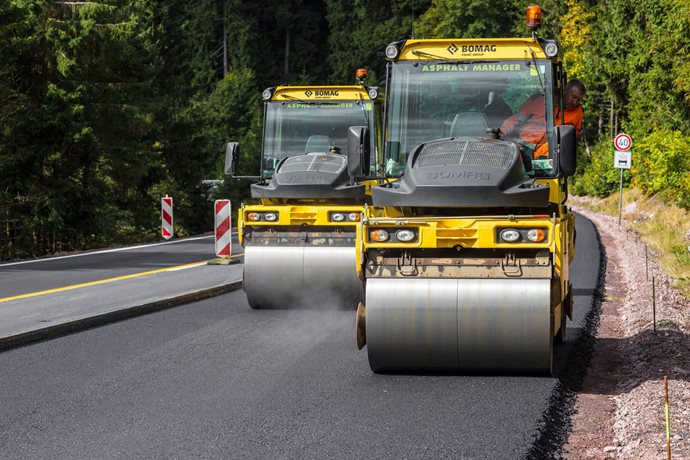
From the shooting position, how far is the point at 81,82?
30.9 m

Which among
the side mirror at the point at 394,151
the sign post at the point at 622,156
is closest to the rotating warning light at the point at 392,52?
the side mirror at the point at 394,151

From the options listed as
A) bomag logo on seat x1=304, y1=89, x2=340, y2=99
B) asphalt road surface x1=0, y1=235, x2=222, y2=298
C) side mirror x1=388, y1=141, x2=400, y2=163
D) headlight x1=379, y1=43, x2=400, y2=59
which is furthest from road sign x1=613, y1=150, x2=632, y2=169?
side mirror x1=388, y1=141, x2=400, y2=163

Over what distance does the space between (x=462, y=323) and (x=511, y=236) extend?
0.77 metres

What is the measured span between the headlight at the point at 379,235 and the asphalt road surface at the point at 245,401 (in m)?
1.11

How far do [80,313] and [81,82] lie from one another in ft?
66.3

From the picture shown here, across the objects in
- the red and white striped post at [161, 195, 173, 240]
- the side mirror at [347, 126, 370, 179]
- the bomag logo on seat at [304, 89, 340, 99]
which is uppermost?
the bomag logo on seat at [304, 89, 340, 99]

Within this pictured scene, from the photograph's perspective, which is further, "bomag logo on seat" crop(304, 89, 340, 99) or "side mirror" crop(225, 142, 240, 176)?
"bomag logo on seat" crop(304, 89, 340, 99)

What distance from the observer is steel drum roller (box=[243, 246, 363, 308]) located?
12.7m

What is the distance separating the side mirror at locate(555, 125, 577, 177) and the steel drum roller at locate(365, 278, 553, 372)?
43.4 inches

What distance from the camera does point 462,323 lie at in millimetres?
8195

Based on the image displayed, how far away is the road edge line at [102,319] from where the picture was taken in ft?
33.6

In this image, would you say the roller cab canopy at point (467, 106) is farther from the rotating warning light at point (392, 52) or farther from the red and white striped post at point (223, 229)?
the red and white striped post at point (223, 229)

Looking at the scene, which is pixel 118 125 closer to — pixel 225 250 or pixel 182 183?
pixel 182 183

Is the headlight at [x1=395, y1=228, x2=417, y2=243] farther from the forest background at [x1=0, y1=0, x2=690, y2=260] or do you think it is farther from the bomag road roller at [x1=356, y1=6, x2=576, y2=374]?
the forest background at [x1=0, y1=0, x2=690, y2=260]
